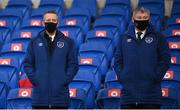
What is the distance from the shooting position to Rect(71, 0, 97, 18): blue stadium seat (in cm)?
906

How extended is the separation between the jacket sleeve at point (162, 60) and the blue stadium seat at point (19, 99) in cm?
200

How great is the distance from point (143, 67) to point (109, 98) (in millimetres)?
1488

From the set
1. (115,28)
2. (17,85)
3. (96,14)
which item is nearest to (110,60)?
(115,28)

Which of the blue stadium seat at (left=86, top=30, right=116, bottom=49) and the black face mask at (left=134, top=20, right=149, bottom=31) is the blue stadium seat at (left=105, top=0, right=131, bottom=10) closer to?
the blue stadium seat at (left=86, top=30, right=116, bottom=49)

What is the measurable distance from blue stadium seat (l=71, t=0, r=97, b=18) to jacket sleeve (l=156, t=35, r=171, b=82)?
14.6 ft

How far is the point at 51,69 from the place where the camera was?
15.2 ft

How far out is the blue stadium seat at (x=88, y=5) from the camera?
9062 mm

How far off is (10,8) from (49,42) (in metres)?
4.73

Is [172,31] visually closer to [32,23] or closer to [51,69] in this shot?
[32,23]

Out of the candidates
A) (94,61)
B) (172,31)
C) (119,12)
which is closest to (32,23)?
(119,12)

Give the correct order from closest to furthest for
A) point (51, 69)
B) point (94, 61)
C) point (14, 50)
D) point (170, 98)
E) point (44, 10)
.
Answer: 1. point (51, 69)
2. point (170, 98)
3. point (94, 61)
4. point (14, 50)
5. point (44, 10)

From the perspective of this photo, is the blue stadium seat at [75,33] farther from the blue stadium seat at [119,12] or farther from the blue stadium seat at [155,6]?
the blue stadium seat at [155,6]

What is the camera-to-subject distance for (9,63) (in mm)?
7012

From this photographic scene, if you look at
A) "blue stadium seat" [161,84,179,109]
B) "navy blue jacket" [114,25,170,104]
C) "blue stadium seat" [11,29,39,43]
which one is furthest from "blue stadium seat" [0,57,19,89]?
"navy blue jacket" [114,25,170,104]
